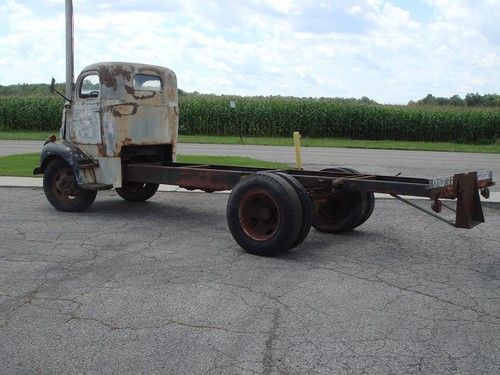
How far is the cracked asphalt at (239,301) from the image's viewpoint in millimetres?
4215

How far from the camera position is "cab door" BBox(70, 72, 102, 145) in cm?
927

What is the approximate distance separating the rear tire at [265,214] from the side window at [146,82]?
305 cm

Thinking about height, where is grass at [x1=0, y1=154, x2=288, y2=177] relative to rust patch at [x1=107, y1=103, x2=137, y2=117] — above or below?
below

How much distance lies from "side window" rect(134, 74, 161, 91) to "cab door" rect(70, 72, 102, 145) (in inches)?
23.1

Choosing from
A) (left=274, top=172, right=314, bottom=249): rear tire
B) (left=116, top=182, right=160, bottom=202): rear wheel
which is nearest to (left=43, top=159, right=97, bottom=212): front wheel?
(left=116, top=182, right=160, bottom=202): rear wheel

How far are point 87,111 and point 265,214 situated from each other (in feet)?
12.5

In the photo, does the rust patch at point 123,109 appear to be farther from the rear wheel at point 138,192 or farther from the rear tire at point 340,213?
the rear tire at point 340,213

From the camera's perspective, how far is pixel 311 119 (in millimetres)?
37594

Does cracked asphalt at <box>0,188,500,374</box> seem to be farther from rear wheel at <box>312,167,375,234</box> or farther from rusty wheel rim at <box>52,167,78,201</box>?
rusty wheel rim at <box>52,167,78,201</box>

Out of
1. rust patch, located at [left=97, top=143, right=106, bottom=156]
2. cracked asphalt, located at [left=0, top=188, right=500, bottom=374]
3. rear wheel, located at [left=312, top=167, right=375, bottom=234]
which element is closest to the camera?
cracked asphalt, located at [left=0, top=188, right=500, bottom=374]

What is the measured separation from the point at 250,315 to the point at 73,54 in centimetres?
1231

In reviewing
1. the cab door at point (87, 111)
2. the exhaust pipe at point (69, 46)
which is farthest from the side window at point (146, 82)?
the exhaust pipe at point (69, 46)

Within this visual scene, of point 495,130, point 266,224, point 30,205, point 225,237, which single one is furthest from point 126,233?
point 495,130

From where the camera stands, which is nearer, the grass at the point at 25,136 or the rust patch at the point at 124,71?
the rust patch at the point at 124,71
